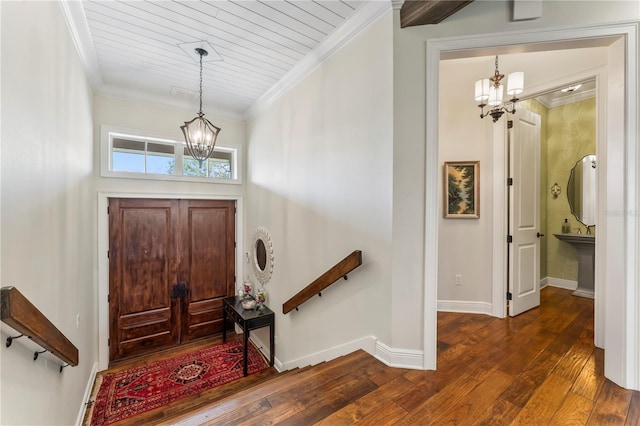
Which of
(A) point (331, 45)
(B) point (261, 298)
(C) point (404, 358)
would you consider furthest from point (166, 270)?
(A) point (331, 45)

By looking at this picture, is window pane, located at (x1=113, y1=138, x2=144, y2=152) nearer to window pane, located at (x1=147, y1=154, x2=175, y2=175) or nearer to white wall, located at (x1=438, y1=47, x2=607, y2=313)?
window pane, located at (x1=147, y1=154, x2=175, y2=175)

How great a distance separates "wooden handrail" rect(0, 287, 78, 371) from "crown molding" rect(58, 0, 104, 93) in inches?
80.9

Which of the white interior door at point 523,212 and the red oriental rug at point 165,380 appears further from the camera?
the white interior door at point 523,212

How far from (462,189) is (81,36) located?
413 cm

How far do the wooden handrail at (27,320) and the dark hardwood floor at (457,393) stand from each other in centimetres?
79

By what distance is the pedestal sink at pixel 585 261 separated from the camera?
3793 millimetres

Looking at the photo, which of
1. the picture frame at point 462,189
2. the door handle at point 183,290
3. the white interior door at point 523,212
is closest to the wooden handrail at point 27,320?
the door handle at point 183,290

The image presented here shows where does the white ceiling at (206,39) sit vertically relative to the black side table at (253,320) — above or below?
above

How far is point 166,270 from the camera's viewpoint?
3963 millimetres

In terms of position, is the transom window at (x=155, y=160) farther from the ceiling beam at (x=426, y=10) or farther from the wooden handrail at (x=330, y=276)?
the ceiling beam at (x=426, y=10)

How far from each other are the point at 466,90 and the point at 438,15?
5.70 ft

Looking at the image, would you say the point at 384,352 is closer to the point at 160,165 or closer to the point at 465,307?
the point at 465,307

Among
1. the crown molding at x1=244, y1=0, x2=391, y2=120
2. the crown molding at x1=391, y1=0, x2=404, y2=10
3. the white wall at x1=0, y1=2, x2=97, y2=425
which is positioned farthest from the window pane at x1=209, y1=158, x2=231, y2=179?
the crown molding at x1=391, y1=0, x2=404, y2=10

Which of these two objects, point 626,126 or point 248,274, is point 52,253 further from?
point 626,126
